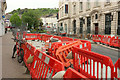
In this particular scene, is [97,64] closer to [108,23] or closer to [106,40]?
[106,40]

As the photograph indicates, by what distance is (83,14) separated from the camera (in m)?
32.2

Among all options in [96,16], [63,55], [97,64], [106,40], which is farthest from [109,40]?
[96,16]

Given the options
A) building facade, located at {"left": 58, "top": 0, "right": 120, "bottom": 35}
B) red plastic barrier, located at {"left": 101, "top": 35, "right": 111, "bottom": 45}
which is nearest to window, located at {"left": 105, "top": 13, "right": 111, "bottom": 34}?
building facade, located at {"left": 58, "top": 0, "right": 120, "bottom": 35}

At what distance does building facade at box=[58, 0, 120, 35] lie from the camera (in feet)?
72.3

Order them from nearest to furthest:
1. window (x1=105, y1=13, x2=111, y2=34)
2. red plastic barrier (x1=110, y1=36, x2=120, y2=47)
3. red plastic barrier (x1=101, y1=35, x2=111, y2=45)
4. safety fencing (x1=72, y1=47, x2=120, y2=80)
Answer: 1. safety fencing (x1=72, y1=47, x2=120, y2=80)
2. red plastic barrier (x1=110, y1=36, x2=120, y2=47)
3. red plastic barrier (x1=101, y1=35, x2=111, y2=45)
4. window (x1=105, y1=13, x2=111, y2=34)

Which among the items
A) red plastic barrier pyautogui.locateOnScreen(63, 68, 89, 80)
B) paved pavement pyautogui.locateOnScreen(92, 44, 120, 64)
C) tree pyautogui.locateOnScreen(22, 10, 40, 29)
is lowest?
paved pavement pyautogui.locateOnScreen(92, 44, 120, 64)

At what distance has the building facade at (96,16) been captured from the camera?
72.3ft

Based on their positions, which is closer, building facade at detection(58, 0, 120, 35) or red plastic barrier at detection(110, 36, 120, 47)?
red plastic barrier at detection(110, 36, 120, 47)

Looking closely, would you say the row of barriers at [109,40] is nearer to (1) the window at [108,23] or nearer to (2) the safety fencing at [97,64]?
(1) the window at [108,23]

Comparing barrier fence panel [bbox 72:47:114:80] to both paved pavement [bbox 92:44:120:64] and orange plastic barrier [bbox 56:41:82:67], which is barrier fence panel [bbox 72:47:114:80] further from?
paved pavement [bbox 92:44:120:64]

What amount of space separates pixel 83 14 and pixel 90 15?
368 centimetres

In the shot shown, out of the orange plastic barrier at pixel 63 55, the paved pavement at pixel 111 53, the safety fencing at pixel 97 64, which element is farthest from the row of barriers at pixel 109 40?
the safety fencing at pixel 97 64

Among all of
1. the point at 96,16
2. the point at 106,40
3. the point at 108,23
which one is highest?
the point at 96,16

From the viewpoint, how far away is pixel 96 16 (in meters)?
26.7
